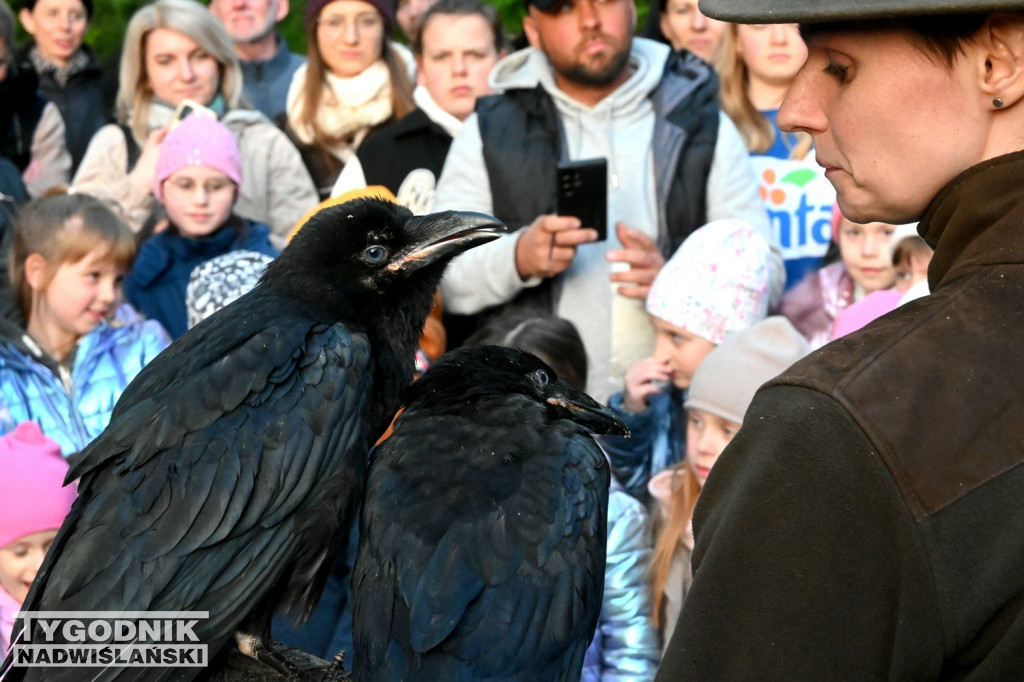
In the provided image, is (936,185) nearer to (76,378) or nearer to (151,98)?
(76,378)

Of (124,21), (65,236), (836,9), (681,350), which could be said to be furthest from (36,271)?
(124,21)

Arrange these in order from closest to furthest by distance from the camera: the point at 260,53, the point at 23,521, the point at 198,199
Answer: the point at 23,521, the point at 198,199, the point at 260,53

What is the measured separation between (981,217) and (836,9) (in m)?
0.30

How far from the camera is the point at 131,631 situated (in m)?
2.29

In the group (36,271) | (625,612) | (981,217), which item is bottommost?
(625,612)

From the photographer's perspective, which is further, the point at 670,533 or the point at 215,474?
the point at 670,533

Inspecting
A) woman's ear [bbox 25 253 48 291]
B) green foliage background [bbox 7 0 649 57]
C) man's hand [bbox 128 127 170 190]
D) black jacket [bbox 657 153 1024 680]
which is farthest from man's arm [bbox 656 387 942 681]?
green foliage background [bbox 7 0 649 57]

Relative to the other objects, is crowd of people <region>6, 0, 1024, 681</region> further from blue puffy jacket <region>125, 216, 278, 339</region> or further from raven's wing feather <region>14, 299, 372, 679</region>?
raven's wing feather <region>14, 299, 372, 679</region>

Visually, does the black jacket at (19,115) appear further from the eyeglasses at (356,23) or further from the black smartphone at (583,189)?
the black smartphone at (583,189)

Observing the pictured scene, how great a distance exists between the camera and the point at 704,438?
4012 mm

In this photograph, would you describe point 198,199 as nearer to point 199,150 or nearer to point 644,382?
point 199,150

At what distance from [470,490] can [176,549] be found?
1.91 ft

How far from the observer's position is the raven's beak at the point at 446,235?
269cm

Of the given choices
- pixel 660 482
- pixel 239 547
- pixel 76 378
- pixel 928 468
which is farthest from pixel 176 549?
pixel 76 378
